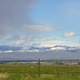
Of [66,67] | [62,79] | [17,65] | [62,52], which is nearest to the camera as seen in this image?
[62,79]

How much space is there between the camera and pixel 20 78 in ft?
55.4

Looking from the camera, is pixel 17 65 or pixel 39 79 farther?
pixel 17 65

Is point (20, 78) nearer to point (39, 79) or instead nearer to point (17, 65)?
point (39, 79)

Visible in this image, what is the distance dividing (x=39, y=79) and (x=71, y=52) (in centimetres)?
7157

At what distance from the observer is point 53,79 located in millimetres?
18297

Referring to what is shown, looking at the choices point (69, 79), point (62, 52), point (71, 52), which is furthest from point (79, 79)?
point (62, 52)

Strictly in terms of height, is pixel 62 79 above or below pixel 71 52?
below

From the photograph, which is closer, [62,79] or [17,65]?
[62,79]

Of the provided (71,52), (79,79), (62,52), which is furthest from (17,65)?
(62,52)

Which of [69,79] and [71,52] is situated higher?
[71,52]

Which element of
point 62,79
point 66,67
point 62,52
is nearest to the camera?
point 62,79

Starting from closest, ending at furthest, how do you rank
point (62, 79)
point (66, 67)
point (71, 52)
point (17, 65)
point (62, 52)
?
1. point (62, 79)
2. point (66, 67)
3. point (17, 65)
4. point (71, 52)
5. point (62, 52)

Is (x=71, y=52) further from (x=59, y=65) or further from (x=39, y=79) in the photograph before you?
(x=39, y=79)

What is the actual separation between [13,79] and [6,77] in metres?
1.03
